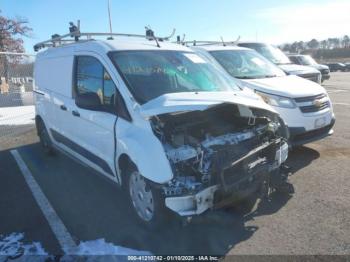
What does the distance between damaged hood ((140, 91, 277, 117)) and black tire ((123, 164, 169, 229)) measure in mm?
685

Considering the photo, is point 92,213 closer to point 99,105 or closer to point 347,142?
point 99,105

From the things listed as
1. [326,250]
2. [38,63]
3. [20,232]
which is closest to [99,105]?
[20,232]

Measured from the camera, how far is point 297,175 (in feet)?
17.1

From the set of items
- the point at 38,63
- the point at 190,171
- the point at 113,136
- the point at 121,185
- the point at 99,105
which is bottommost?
the point at 121,185

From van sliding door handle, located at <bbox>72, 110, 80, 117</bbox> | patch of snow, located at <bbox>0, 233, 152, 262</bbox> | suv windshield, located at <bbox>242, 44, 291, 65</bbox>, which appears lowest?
patch of snow, located at <bbox>0, 233, 152, 262</bbox>

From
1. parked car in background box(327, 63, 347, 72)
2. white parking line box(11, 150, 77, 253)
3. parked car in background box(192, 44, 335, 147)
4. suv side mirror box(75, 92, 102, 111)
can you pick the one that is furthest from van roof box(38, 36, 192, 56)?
parked car in background box(327, 63, 347, 72)

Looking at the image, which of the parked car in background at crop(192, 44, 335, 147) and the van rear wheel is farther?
the van rear wheel

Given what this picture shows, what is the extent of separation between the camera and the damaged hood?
3467mm

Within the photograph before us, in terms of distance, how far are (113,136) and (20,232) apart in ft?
4.91

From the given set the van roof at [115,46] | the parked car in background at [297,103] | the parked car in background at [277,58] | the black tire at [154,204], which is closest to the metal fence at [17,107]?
the van roof at [115,46]

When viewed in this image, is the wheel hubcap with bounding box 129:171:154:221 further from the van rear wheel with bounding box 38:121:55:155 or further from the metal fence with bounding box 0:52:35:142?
the metal fence with bounding box 0:52:35:142

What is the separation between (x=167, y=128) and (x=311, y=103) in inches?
130

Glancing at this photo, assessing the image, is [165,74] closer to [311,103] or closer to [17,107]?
[311,103]

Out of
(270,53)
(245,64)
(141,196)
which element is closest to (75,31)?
(141,196)
